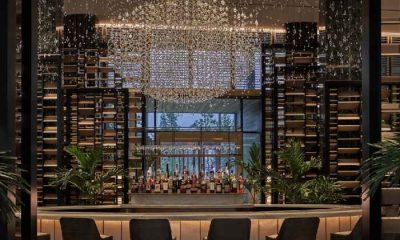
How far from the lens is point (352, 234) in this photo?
275 inches

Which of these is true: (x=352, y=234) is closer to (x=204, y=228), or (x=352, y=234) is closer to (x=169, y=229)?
(x=204, y=228)

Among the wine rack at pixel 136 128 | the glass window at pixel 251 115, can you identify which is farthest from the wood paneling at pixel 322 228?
the glass window at pixel 251 115

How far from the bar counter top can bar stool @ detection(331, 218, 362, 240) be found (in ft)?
0.89

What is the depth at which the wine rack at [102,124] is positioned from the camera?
43.9 feet

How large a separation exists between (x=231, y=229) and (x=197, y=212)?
111cm

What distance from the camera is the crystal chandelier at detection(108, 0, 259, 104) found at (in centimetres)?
916

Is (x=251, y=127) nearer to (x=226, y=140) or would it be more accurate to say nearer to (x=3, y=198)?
(x=226, y=140)

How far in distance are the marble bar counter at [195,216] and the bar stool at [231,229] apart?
572 millimetres

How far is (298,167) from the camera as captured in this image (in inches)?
452

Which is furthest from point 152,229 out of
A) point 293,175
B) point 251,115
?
point 251,115

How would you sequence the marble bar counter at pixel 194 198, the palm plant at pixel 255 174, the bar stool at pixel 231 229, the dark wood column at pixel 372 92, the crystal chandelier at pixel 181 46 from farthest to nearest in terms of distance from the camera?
the palm plant at pixel 255 174 → the marble bar counter at pixel 194 198 → the crystal chandelier at pixel 181 46 → the bar stool at pixel 231 229 → the dark wood column at pixel 372 92

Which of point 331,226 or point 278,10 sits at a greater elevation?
point 278,10

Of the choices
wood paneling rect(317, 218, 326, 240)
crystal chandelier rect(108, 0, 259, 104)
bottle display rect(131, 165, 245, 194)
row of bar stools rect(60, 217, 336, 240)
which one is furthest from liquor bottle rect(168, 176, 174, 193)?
row of bar stools rect(60, 217, 336, 240)

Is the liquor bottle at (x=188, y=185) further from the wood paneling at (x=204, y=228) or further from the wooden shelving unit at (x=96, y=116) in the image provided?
the wooden shelving unit at (x=96, y=116)
